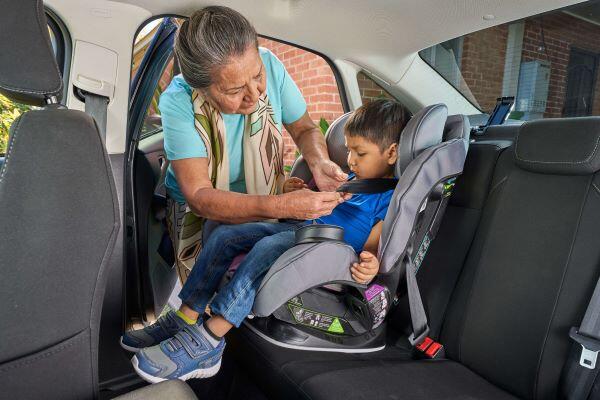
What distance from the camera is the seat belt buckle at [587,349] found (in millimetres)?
1061

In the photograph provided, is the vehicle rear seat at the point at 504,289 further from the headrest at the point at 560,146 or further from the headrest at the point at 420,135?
the headrest at the point at 420,135

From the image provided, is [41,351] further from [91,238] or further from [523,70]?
[523,70]

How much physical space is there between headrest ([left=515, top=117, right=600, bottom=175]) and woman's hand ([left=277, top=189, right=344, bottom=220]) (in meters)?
0.62

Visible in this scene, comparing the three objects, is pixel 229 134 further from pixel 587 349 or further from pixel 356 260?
pixel 587 349

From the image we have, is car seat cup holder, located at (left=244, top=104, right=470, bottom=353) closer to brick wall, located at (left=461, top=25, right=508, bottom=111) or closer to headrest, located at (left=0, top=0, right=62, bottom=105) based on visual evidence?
headrest, located at (left=0, top=0, right=62, bottom=105)

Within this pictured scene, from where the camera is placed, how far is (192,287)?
1468 mm

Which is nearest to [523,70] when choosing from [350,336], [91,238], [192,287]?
[350,336]

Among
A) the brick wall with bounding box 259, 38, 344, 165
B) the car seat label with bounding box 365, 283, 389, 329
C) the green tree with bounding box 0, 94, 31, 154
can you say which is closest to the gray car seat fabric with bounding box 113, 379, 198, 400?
the green tree with bounding box 0, 94, 31, 154

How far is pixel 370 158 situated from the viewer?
153 centimetres

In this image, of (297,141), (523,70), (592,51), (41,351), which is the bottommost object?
(41,351)

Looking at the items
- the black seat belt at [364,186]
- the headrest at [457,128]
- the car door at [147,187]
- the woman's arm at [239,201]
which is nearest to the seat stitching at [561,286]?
the headrest at [457,128]

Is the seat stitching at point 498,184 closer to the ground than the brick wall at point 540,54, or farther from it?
closer to the ground

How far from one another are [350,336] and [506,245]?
1.89 feet

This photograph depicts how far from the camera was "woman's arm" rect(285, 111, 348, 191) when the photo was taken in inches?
66.8
